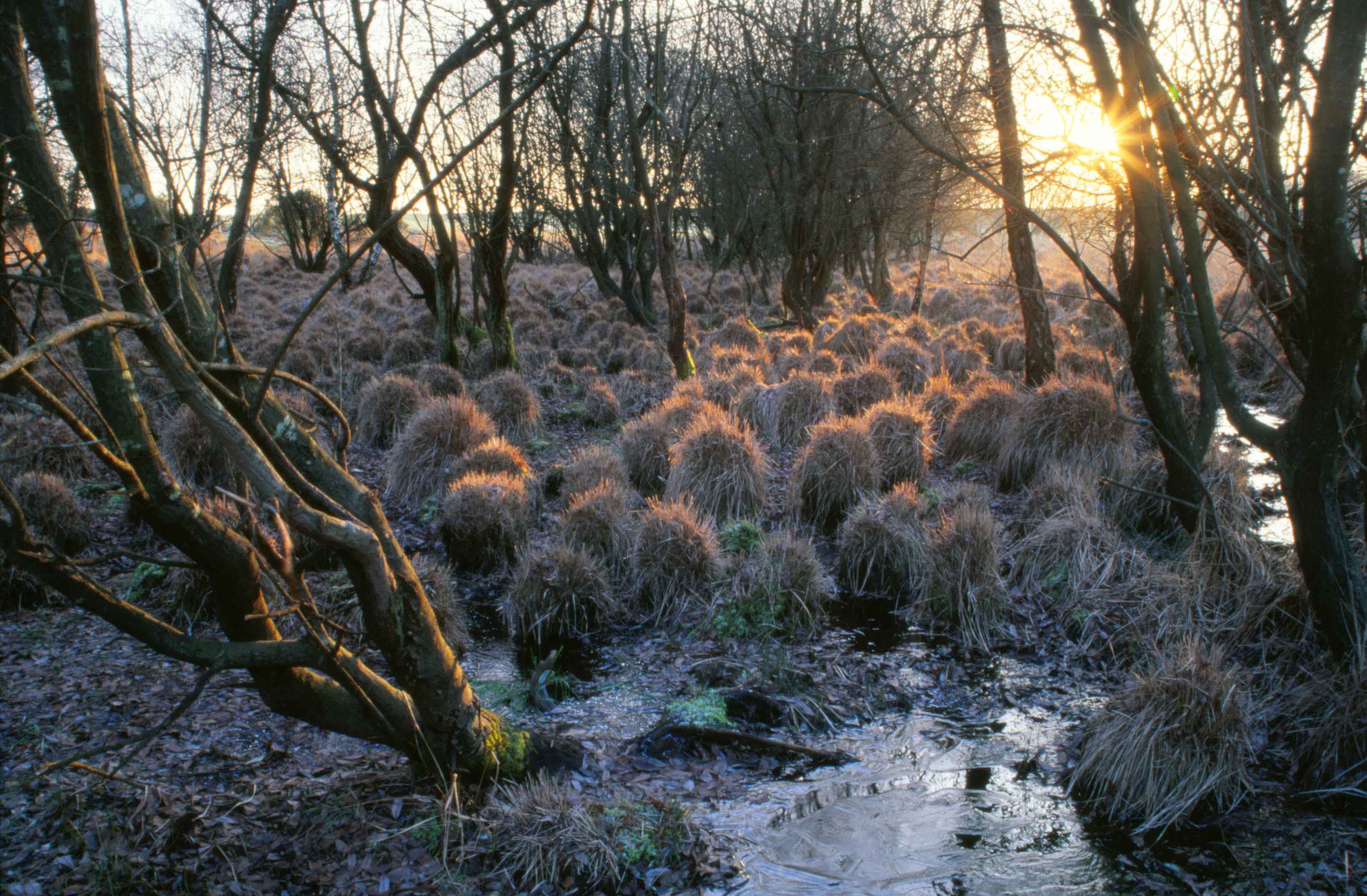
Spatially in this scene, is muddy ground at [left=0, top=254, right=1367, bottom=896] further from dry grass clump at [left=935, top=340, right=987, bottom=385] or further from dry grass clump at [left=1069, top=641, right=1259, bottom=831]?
dry grass clump at [left=935, top=340, right=987, bottom=385]

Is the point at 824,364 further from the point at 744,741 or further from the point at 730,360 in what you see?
the point at 744,741

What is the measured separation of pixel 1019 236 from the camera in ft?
27.5

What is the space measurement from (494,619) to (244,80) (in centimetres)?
834

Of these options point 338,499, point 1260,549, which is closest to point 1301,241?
point 1260,549

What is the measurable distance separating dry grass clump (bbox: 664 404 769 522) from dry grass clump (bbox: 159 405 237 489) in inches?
143

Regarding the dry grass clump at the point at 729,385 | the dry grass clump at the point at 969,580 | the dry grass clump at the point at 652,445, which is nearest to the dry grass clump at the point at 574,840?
the dry grass clump at the point at 969,580

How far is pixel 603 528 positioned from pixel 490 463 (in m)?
1.63

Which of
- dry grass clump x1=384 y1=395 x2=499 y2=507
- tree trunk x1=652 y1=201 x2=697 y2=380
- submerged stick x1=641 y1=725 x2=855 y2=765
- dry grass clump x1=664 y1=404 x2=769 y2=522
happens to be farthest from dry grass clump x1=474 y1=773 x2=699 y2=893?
tree trunk x1=652 y1=201 x2=697 y2=380

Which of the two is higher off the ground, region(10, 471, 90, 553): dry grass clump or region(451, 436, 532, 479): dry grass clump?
region(451, 436, 532, 479): dry grass clump

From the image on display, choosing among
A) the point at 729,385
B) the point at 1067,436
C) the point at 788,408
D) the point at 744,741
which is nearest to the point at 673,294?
the point at 729,385

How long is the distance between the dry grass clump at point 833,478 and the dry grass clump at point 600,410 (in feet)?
11.5

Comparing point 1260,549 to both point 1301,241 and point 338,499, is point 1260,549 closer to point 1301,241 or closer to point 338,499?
point 1301,241

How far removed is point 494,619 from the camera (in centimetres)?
536

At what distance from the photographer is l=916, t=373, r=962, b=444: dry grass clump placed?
8.36 metres
